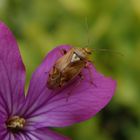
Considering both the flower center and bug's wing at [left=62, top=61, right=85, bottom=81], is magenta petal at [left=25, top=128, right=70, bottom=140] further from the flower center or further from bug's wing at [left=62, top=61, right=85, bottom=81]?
bug's wing at [left=62, top=61, right=85, bottom=81]

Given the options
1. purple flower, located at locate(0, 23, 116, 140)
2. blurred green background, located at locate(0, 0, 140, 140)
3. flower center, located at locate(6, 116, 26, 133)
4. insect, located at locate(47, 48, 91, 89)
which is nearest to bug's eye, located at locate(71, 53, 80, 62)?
insect, located at locate(47, 48, 91, 89)

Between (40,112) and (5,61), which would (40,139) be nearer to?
(40,112)

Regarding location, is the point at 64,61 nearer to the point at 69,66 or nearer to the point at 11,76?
the point at 69,66

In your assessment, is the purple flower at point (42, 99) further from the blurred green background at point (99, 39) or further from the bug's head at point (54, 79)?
the blurred green background at point (99, 39)

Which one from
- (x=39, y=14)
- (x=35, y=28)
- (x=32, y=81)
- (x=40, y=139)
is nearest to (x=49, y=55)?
(x=32, y=81)

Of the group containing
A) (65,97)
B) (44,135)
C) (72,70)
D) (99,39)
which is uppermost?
(72,70)

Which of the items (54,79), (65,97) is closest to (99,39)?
(65,97)

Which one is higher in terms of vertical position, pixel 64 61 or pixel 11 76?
pixel 64 61
